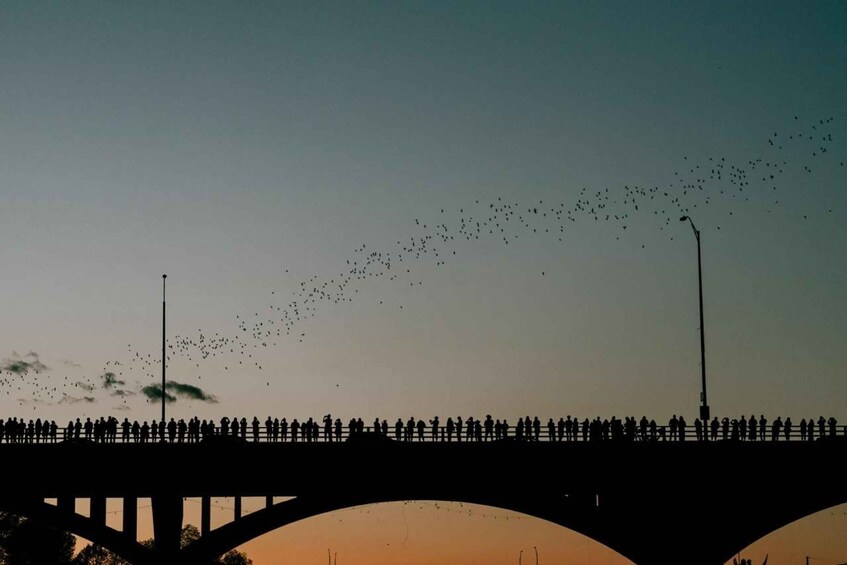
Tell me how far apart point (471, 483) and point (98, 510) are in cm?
1679

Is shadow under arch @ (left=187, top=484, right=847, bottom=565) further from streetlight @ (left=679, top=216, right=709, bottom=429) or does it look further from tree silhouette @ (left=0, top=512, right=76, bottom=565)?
tree silhouette @ (left=0, top=512, right=76, bottom=565)

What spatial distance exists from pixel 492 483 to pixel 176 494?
560 inches

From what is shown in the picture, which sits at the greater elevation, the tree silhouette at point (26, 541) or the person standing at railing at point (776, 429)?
the person standing at railing at point (776, 429)

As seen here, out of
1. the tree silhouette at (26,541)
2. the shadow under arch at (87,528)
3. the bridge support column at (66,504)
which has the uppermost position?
the bridge support column at (66,504)

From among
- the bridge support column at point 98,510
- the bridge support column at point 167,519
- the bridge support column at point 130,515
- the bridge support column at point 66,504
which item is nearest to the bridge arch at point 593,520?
the bridge support column at point 167,519

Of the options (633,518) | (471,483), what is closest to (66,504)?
(471,483)

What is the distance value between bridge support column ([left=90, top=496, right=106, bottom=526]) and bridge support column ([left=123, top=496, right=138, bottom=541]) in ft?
3.05

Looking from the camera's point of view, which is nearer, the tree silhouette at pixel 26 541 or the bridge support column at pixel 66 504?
the bridge support column at pixel 66 504

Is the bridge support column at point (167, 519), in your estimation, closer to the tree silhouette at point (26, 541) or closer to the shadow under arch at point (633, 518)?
the shadow under arch at point (633, 518)

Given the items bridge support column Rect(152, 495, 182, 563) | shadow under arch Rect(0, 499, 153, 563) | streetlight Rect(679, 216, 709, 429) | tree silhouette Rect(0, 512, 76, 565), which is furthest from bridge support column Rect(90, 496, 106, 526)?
tree silhouette Rect(0, 512, 76, 565)

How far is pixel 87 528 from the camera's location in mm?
68250

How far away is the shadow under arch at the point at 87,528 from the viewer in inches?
2660

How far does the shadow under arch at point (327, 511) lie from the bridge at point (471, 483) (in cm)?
6

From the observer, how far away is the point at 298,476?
67688mm
